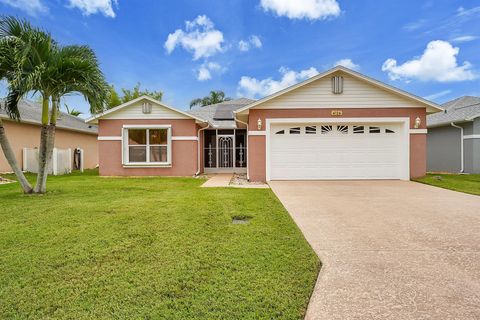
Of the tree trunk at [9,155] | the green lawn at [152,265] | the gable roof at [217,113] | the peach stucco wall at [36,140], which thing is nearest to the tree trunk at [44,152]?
the tree trunk at [9,155]

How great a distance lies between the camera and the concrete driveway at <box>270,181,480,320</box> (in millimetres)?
2561

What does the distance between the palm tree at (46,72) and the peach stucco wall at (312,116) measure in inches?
228

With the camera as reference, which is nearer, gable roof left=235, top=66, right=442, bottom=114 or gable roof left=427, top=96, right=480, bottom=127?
gable roof left=235, top=66, right=442, bottom=114

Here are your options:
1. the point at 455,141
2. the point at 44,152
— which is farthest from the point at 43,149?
the point at 455,141

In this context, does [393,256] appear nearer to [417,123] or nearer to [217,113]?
[417,123]

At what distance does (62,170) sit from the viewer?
631 inches

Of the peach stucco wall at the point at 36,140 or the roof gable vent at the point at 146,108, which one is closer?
the roof gable vent at the point at 146,108

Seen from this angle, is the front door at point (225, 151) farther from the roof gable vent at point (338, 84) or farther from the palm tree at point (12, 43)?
the palm tree at point (12, 43)

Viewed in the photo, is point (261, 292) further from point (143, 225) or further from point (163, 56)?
point (163, 56)

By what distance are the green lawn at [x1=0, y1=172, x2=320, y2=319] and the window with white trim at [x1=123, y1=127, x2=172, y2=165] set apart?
8196 mm

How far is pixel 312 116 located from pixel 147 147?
8206mm

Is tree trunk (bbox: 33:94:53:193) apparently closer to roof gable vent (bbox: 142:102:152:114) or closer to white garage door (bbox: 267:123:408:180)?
roof gable vent (bbox: 142:102:152:114)

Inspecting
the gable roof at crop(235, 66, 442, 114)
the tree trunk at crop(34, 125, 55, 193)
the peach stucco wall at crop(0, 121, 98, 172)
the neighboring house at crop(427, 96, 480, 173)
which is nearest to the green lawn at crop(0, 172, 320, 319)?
the tree trunk at crop(34, 125, 55, 193)

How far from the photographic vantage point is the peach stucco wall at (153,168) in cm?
1413
